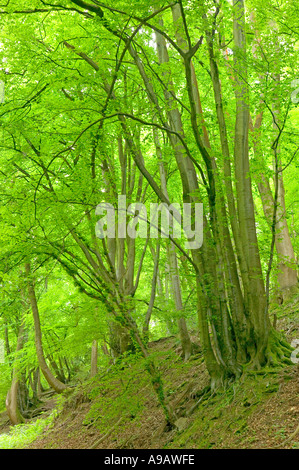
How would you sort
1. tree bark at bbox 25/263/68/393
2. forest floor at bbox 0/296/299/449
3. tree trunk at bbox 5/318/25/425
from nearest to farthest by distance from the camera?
forest floor at bbox 0/296/299/449
tree bark at bbox 25/263/68/393
tree trunk at bbox 5/318/25/425

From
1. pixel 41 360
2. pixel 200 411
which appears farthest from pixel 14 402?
pixel 200 411

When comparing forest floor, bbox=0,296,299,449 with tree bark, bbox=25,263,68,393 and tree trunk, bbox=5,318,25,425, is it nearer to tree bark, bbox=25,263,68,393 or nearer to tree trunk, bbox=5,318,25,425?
tree bark, bbox=25,263,68,393

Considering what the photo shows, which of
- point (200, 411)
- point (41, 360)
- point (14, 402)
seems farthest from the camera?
point (14, 402)

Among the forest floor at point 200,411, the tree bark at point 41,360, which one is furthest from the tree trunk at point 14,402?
the forest floor at point 200,411

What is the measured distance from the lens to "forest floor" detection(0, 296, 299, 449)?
442 cm

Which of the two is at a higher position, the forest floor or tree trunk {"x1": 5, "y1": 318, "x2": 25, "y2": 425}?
the forest floor

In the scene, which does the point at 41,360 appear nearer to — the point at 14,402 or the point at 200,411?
the point at 14,402

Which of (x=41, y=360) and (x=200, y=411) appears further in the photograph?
(x=41, y=360)

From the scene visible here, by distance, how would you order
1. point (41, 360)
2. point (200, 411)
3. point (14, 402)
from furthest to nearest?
point (14, 402) < point (41, 360) < point (200, 411)

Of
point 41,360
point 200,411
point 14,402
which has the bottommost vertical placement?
point 14,402

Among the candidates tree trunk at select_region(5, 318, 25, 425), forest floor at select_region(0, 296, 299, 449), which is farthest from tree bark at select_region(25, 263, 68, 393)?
tree trunk at select_region(5, 318, 25, 425)

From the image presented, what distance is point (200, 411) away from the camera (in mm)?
5613
